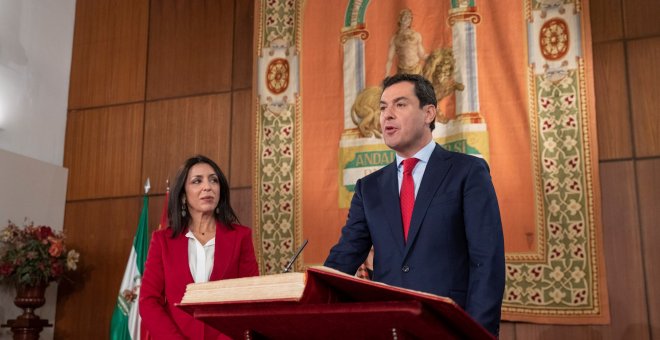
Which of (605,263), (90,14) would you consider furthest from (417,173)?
(90,14)

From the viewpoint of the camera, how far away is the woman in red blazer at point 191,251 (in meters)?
2.94

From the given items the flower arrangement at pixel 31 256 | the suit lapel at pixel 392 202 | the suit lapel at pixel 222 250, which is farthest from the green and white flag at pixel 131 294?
the suit lapel at pixel 392 202

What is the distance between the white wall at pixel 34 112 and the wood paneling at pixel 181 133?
0.87m

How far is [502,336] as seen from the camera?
169 inches

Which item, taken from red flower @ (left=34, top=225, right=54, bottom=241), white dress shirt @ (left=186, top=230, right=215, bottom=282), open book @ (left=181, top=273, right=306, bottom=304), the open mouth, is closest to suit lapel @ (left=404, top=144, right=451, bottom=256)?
the open mouth

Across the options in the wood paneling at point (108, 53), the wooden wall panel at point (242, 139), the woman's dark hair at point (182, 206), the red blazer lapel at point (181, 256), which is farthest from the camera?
the wood paneling at point (108, 53)

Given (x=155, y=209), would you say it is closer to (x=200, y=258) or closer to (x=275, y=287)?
(x=200, y=258)

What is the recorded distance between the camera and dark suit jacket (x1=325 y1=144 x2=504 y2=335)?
6.39ft

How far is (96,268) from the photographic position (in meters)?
5.75

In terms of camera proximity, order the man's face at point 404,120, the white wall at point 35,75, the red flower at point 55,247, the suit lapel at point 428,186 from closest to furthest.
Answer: the suit lapel at point 428,186 → the man's face at point 404,120 → the red flower at point 55,247 → the white wall at point 35,75

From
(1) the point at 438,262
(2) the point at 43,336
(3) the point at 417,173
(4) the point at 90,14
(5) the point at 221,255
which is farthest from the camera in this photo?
(4) the point at 90,14

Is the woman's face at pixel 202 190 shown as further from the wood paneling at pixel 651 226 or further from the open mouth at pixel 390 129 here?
the wood paneling at pixel 651 226

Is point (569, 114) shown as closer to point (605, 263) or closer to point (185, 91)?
point (605, 263)

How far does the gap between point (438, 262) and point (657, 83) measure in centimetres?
289
